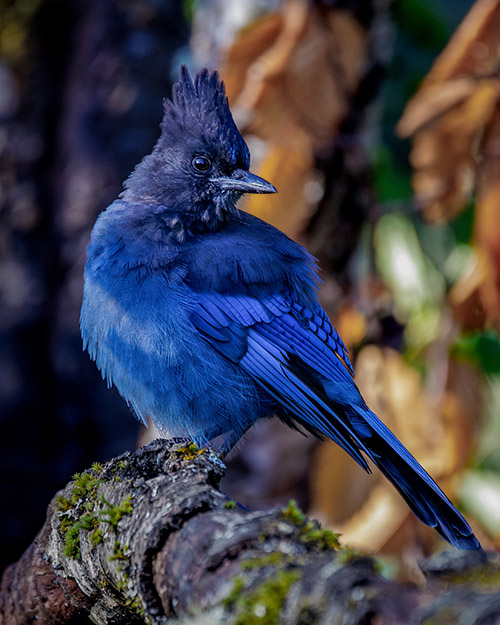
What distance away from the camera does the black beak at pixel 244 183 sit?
3.15 meters

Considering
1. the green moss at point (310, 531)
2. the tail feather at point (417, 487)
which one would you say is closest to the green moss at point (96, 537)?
the green moss at point (310, 531)

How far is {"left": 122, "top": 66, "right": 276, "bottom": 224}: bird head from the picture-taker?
3.24m

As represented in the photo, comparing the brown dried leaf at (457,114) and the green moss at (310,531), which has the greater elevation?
the brown dried leaf at (457,114)

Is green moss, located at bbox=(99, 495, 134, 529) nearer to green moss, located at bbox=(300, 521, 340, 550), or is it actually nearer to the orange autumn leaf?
green moss, located at bbox=(300, 521, 340, 550)

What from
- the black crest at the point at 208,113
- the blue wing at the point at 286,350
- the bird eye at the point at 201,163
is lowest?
the blue wing at the point at 286,350

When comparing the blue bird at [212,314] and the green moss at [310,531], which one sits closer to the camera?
the green moss at [310,531]

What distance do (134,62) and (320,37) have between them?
192 cm

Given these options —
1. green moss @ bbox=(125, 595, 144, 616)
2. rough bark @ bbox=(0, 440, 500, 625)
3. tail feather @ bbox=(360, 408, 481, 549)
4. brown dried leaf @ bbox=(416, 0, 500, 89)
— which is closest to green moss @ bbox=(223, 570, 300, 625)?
rough bark @ bbox=(0, 440, 500, 625)

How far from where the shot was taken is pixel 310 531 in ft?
4.86

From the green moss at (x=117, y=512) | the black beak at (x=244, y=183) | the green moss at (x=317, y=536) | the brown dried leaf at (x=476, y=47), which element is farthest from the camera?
the black beak at (x=244, y=183)

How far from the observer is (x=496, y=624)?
1047 millimetres

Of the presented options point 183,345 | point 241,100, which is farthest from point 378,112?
point 183,345

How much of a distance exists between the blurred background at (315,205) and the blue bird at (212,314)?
395 mm

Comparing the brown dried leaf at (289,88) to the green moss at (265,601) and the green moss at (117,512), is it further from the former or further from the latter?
the green moss at (265,601)
